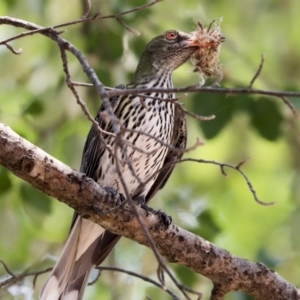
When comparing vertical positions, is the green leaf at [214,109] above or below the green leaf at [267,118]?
below

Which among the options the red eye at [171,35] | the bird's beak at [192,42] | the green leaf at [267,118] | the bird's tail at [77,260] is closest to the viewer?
the bird's tail at [77,260]

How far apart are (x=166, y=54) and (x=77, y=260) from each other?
134 centimetres

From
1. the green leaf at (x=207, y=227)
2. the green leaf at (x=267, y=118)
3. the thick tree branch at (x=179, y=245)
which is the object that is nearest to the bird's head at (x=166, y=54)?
the green leaf at (x=267, y=118)

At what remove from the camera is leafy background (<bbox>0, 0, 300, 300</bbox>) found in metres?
4.69

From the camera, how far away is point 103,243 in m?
4.57

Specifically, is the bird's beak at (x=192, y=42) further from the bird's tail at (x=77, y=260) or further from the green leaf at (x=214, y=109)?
the bird's tail at (x=77, y=260)

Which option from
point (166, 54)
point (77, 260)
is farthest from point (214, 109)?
point (77, 260)

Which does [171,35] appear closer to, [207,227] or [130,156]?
[130,156]

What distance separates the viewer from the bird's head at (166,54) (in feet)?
15.3

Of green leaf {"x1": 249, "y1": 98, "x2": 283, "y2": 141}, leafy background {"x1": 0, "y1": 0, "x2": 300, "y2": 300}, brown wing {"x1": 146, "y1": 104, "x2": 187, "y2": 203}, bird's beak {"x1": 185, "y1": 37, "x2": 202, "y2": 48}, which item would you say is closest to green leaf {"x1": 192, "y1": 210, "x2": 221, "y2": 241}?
leafy background {"x1": 0, "y1": 0, "x2": 300, "y2": 300}

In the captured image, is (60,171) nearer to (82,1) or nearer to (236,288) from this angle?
(236,288)

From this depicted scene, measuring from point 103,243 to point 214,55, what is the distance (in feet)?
4.28

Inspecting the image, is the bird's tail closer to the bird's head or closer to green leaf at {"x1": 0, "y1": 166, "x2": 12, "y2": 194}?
green leaf at {"x1": 0, "y1": 166, "x2": 12, "y2": 194}

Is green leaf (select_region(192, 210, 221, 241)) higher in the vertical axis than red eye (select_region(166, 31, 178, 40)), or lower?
lower
